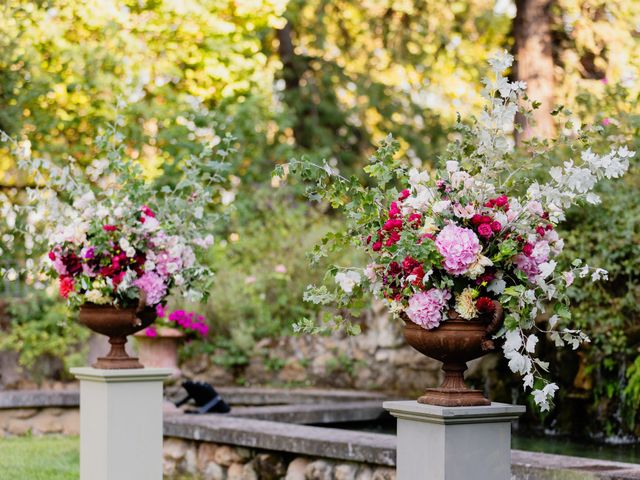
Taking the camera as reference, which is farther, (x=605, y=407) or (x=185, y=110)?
(x=185, y=110)

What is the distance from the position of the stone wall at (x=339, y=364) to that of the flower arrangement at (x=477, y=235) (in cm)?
581

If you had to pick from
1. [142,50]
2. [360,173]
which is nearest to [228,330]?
[142,50]

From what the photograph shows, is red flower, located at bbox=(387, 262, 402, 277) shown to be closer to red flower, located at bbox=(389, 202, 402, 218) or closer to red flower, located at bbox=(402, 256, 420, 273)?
red flower, located at bbox=(402, 256, 420, 273)

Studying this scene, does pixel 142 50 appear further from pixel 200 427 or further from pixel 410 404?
pixel 410 404

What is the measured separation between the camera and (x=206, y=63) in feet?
46.3

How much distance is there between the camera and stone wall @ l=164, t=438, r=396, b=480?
5898mm

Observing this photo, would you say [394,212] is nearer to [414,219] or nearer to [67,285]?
[414,219]

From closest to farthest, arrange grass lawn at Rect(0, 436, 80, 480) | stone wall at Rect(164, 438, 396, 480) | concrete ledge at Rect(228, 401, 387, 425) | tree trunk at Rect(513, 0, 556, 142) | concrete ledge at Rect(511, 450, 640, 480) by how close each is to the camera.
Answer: concrete ledge at Rect(511, 450, 640, 480) < stone wall at Rect(164, 438, 396, 480) < grass lawn at Rect(0, 436, 80, 480) < concrete ledge at Rect(228, 401, 387, 425) < tree trunk at Rect(513, 0, 556, 142)

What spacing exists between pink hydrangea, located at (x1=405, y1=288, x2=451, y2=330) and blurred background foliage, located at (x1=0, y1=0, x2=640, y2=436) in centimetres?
443

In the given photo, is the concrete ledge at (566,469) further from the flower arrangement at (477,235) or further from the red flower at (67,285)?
the red flower at (67,285)

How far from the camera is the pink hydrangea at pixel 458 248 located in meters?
3.64

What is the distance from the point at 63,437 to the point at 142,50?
21.4 feet

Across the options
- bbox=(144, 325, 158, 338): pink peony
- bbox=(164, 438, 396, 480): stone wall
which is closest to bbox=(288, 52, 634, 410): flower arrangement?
bbox=(164, 438, 396, 480): stone wall

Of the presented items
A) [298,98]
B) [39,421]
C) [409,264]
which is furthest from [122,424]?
[298,98]
